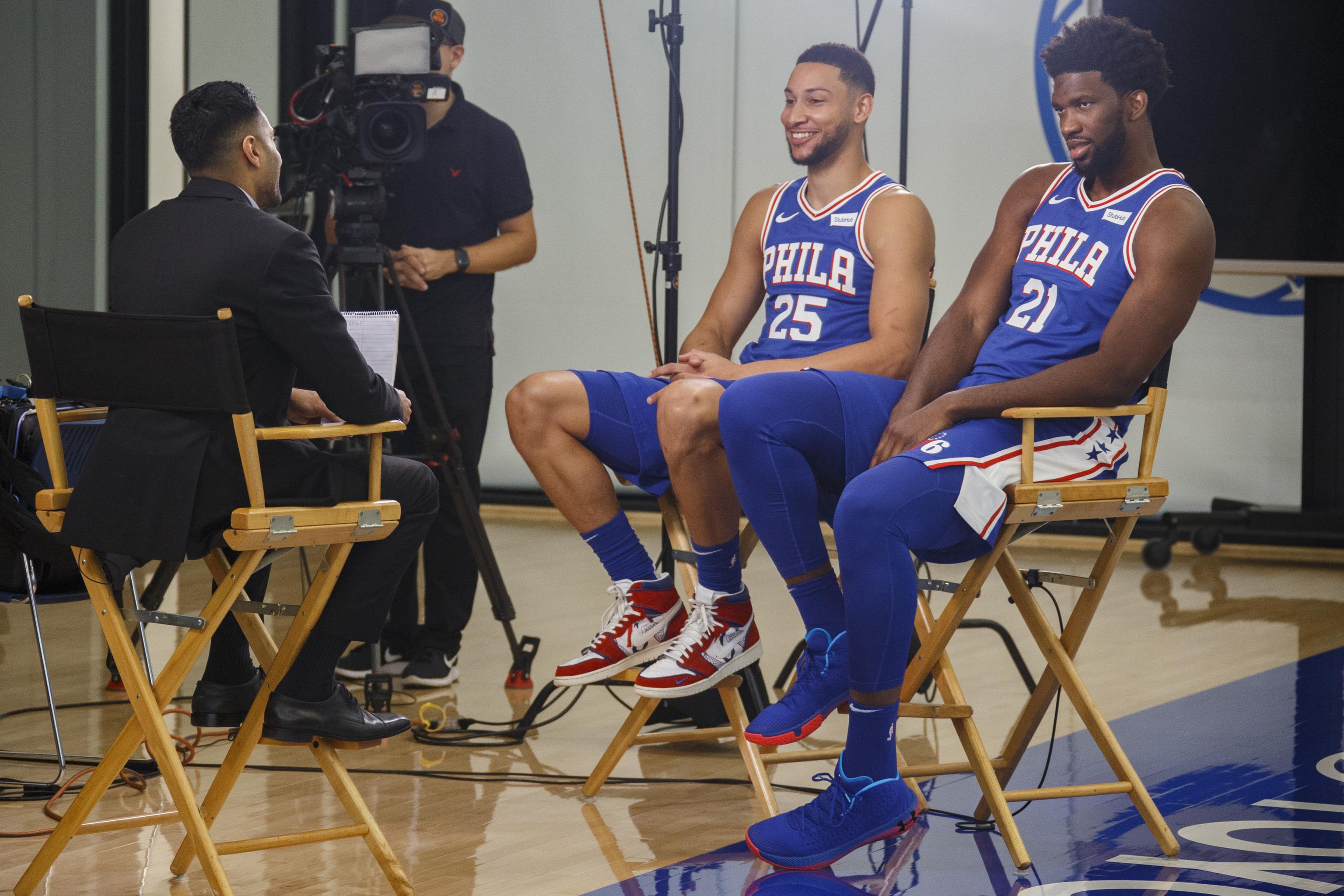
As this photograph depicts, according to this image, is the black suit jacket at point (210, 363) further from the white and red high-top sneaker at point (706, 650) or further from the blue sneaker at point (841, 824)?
the blue sneaker at point (841, 824)

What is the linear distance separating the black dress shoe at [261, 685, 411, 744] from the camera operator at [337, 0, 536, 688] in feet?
4.86

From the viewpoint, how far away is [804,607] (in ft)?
8.59

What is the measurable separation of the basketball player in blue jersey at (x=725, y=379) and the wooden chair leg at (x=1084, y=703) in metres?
0.47

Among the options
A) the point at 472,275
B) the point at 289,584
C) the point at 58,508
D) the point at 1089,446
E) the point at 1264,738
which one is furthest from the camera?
the point at 289,584

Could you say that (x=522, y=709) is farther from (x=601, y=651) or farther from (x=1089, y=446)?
(x=1089, y=446)

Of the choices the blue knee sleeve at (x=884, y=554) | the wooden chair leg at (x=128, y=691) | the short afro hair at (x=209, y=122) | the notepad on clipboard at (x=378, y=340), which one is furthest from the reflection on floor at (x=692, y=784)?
the short afro hair at (x=209, y=122)

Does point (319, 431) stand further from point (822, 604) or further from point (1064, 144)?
point (1064, 144)

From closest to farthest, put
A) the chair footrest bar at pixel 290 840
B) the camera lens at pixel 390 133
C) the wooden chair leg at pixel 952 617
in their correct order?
the chair footrest bar at pixel 290 840 → the wooden chair leg at pixel 952 617 → the camera lens at pixel 390 133

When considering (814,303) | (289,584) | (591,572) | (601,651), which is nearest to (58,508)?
(601,651)

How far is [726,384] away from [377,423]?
26.5 inches

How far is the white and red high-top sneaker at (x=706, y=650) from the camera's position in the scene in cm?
262

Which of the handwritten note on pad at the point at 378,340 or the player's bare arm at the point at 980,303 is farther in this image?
the player's bare arm at the point at 980,303

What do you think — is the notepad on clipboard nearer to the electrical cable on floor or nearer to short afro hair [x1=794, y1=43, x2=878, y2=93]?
the electrical cable on floor

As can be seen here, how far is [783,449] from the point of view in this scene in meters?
2.54
